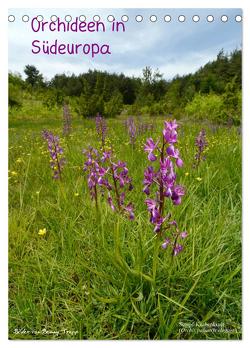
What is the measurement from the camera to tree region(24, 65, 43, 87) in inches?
105

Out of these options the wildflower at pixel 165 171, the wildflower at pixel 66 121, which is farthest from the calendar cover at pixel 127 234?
the wildflower at pixel 66 121

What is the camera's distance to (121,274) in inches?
77.3

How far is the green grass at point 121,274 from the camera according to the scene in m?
1.94

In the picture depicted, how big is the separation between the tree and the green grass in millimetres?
1085

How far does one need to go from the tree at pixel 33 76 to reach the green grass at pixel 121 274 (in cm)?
109

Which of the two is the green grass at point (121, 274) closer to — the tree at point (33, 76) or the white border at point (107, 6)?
the white border at point (107, 6)

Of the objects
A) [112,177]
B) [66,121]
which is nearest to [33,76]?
[112,177]

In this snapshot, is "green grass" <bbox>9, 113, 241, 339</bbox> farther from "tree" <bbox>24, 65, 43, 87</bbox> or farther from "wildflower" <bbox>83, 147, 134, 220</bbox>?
"tree" <bbox>24, 65, 43, 87</bbox>

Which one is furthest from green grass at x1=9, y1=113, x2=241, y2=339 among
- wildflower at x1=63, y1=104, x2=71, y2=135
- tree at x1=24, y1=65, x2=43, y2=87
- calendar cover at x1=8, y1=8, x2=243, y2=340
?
wildflower at x1=63, y1=104, x2=71, y2=135

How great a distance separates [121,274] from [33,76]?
1.93m

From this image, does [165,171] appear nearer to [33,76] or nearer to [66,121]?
[33,76]
